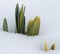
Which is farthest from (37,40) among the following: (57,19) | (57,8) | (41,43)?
(57,8)

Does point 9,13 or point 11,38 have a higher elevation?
point 9,13

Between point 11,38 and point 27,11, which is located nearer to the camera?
point 11,38

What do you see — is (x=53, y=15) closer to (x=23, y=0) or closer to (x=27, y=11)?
(x=27, y=11)

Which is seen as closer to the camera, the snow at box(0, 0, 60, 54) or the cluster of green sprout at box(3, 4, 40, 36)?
the snow at box(0, 0, 60, 54)

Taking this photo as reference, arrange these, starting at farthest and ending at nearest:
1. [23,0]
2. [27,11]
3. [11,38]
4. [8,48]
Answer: [23,0] → [27,11] → [11,38] → [8,48]
